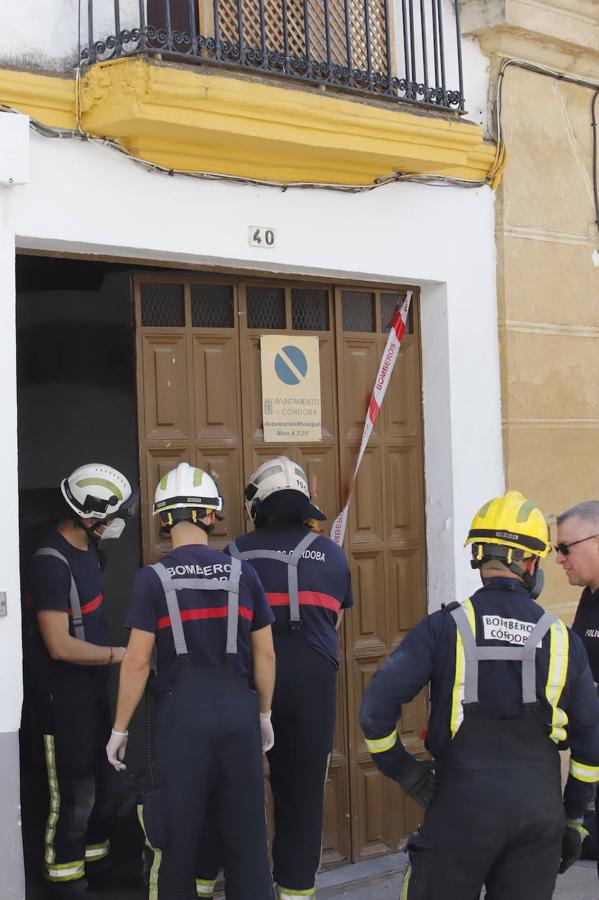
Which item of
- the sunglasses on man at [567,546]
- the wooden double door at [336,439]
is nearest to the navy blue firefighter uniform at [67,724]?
the wooden double door at [336,439]

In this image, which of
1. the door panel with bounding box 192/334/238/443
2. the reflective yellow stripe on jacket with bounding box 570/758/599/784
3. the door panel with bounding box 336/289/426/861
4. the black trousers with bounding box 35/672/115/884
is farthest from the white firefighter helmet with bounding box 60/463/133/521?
the reflective yellow stripe on jacket with bounding box 570/758/599/784

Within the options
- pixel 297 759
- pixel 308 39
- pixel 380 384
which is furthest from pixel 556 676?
pixel 308 39

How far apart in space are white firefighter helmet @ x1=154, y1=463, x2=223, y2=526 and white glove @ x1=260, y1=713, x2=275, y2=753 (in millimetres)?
963

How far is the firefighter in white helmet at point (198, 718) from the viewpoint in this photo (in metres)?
5.20

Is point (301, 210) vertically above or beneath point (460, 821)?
above

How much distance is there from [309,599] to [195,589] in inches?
42.0

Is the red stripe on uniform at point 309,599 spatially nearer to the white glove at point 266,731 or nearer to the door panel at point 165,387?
the white glove at point 266,731

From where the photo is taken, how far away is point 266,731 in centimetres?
586

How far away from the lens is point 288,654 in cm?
624

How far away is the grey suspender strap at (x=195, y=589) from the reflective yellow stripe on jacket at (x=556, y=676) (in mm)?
1337

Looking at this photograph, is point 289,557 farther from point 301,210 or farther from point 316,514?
point 301,210

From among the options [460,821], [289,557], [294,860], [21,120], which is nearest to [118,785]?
[294,860]

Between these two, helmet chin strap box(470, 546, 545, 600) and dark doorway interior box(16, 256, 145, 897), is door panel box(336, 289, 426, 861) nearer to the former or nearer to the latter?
dark doorway interior box(16, 256, 145, 897)

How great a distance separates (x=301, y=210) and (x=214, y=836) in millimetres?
3248
